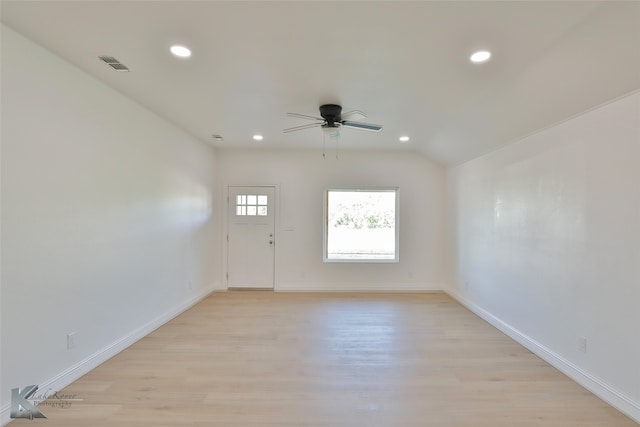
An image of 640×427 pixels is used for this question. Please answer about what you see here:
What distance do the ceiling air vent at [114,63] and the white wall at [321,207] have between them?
2.92 metres

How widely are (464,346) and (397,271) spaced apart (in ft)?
7.43

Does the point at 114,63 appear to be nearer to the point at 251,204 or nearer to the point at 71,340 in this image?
the point at 71,340

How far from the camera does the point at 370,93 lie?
2.75m

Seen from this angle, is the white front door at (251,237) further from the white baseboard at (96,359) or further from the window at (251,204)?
the white baseboard at (96,359)

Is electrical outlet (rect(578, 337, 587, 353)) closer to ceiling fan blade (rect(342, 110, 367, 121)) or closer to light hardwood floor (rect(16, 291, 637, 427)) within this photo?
light hardwood floor (rect(16, 291, 637, 427))

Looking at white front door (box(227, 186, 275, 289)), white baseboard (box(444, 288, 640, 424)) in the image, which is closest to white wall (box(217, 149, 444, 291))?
white front door (box(227, 186, 275, 289))

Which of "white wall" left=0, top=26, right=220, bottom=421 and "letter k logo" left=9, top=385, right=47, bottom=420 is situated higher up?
"white wall" left=0, top=26, right=220, bottom=421

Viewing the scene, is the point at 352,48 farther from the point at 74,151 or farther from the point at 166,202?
the point at 166,202

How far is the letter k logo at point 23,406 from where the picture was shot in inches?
75.2

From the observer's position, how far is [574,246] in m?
2.51

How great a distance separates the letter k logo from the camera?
6.27 feet

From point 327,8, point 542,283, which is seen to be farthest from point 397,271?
point 327,8

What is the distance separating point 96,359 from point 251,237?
2985mm

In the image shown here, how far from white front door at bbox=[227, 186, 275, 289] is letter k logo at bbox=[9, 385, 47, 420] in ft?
10.9
